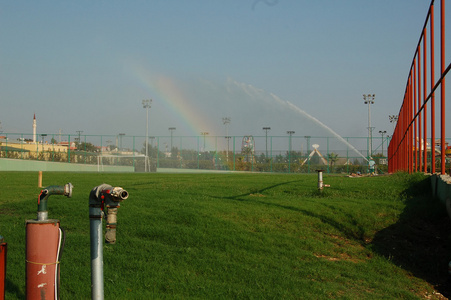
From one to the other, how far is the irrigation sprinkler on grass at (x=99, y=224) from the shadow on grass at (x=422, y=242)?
454cm

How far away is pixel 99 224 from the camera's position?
12.4ft

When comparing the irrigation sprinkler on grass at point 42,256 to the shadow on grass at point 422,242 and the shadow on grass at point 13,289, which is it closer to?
the shadow on grass at point 13,289

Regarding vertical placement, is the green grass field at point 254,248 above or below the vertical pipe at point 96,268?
below

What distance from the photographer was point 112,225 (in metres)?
3.89

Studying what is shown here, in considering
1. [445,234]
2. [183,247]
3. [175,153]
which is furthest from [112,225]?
[175,153]

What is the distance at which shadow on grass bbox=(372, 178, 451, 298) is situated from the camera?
22.3 ft

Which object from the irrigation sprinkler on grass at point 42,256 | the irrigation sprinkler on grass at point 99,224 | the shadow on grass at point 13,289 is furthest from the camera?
the shadow on grass at point 13,289

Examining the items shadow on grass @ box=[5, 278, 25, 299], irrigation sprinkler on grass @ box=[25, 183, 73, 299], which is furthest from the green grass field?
irrigation sprinkler on grass @ box=[25, 183, 73, 299]

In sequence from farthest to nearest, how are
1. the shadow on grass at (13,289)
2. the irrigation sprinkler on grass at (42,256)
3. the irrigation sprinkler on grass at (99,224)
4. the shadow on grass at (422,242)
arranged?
the shadow on grass at (422,242) < the shadow on grass at (13,289) < the irrigation sprinkler on grass at (42,256) < the irrigation sprinkler on grass at (99,224)

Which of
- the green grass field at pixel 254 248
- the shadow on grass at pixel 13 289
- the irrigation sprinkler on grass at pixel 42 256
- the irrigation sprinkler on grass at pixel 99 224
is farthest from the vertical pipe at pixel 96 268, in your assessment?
the shadow on grass at pixel 13 289

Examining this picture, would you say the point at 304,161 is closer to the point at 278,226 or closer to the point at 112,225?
the point at 278,226

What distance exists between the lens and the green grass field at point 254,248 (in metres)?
5.39

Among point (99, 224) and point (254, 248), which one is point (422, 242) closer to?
point (254, 248)

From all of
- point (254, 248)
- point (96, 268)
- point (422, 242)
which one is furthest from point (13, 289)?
point (422, 242)
